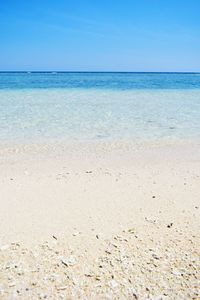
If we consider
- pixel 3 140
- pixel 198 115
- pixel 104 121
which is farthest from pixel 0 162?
pixel 198 115

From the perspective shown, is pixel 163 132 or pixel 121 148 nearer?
pixel 121 148

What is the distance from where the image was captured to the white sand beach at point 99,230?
224 cm

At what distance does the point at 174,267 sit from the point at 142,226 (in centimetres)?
73

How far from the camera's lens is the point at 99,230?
304 centimetres

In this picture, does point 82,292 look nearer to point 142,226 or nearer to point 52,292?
point 52,292

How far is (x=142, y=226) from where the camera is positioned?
123 inches

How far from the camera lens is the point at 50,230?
9.94ft

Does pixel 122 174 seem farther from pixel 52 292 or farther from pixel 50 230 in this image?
pixel 52 292

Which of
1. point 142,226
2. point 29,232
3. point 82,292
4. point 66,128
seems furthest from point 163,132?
point 82,292

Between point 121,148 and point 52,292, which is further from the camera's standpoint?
point 121,148

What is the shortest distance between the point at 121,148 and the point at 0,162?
9.49ft

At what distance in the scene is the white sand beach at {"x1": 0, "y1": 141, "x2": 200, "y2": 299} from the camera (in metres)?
2.24

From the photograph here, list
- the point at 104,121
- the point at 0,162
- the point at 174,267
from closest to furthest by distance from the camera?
the point at 174,267 → the point at 0,162 → the point at 104,121

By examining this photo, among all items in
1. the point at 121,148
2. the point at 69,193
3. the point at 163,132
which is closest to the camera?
the point at 69,193
